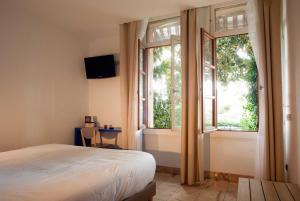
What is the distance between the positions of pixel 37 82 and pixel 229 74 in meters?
Result: 3.25

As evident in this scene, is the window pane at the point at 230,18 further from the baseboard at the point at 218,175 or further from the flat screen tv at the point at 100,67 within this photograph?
the baseboard at the point at 218,175

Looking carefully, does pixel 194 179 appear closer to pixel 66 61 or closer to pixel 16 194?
pixel 16 194

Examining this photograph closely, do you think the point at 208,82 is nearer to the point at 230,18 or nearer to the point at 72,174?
the point at 230,18

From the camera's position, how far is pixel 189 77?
3.53 meters

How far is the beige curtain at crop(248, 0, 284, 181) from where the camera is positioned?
2.87 metres

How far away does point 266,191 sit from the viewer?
2.07 metres

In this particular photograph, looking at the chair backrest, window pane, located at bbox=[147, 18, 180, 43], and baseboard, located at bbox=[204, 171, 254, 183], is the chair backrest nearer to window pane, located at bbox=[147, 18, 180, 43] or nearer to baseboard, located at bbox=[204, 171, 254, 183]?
window pane, located at bbox=[147, 18, 180, 43]

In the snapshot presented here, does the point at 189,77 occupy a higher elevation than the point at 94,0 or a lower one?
lower

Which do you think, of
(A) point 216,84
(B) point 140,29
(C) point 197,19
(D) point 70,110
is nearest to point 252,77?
(A) point 216,84

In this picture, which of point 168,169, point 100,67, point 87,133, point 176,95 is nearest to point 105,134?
point 87,133

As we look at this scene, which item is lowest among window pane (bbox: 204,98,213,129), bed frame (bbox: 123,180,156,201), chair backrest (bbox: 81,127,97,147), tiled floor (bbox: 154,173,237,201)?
tiled floor (bbox: 154,173,237,201)

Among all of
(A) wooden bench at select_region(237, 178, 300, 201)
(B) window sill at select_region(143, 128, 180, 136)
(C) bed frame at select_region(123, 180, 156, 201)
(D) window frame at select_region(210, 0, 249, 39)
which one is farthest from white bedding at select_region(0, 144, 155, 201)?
(D) window frame at select_region(210, 0, 249, 39)

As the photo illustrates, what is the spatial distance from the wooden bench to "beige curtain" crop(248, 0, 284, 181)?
664 millimetres

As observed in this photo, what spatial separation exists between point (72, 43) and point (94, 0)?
1517mm
